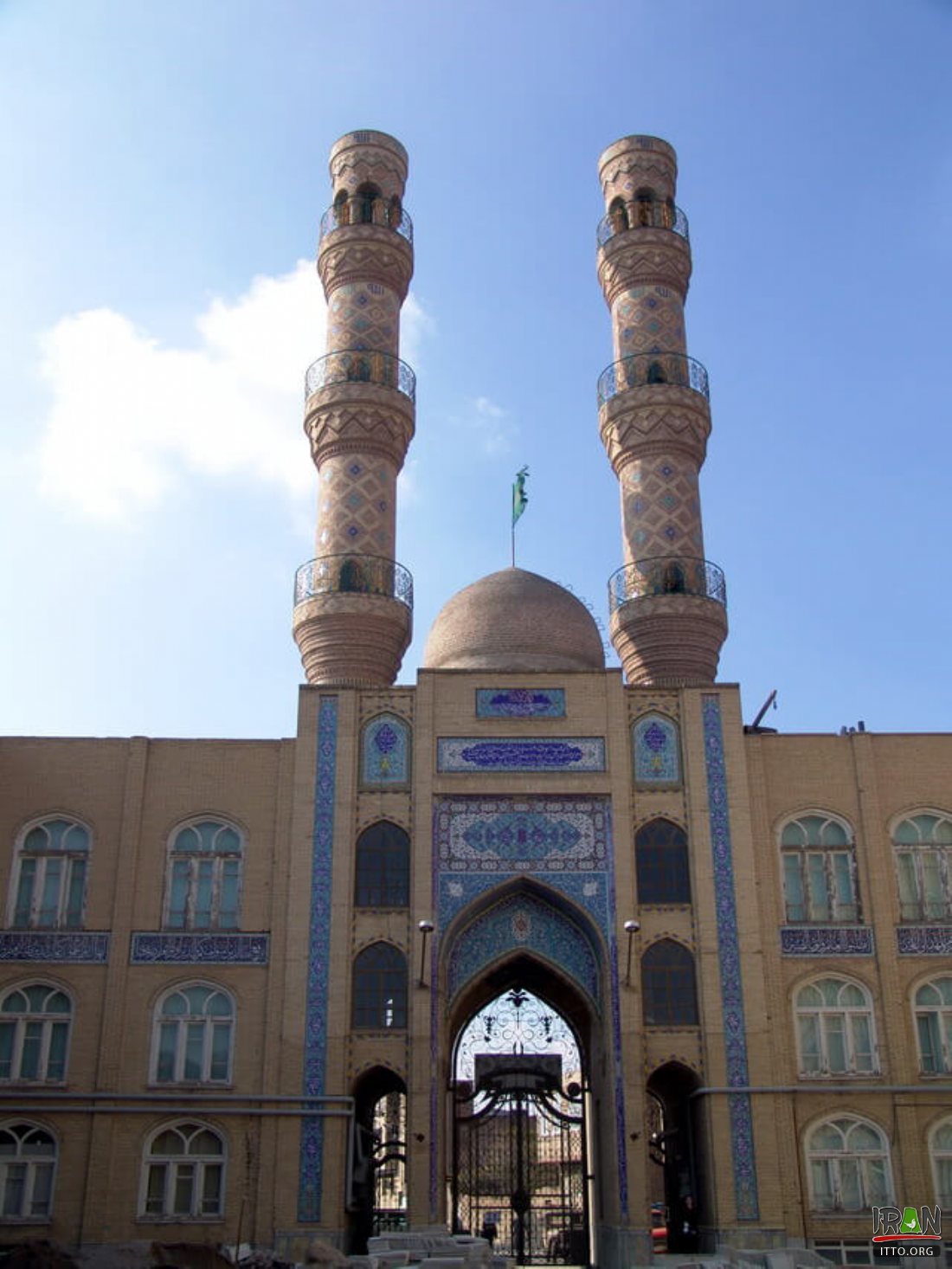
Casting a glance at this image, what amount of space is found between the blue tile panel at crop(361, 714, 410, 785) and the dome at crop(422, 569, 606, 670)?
2.25m

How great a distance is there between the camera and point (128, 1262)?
1302 centimetres

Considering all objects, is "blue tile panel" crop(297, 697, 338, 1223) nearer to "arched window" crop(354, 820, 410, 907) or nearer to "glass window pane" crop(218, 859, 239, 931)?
"arched window" crop(354, 820, 410, 907)

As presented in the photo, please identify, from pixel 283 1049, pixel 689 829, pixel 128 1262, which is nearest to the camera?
pixel 128 1262

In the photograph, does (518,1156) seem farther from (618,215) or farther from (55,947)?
(618,215)

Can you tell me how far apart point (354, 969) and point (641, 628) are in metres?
7.05

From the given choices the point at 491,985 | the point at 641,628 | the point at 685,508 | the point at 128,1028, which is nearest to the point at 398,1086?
the point at 491,985

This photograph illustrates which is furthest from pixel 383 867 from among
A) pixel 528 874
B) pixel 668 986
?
pixel 668 986

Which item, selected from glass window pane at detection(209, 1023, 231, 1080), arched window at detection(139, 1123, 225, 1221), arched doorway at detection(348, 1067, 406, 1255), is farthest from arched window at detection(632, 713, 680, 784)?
arched window at detection(139, 1123, 225, 1221)

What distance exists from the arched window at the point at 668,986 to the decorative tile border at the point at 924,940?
8.56ft

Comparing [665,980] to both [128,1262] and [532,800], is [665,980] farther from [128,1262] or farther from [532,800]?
[128,1262]

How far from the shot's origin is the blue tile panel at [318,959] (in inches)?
615

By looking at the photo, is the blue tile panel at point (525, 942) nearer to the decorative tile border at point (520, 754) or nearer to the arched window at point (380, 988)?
the arched window at point (380, 988)

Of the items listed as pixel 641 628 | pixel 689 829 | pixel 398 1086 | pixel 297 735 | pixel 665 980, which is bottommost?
pixel 398 1086

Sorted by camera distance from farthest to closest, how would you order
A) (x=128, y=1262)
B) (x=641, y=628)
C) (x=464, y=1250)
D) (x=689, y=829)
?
(x=641, y=628)
(x=689, y=829)
(x=128, y=1262)
(x=464, y=1250)
